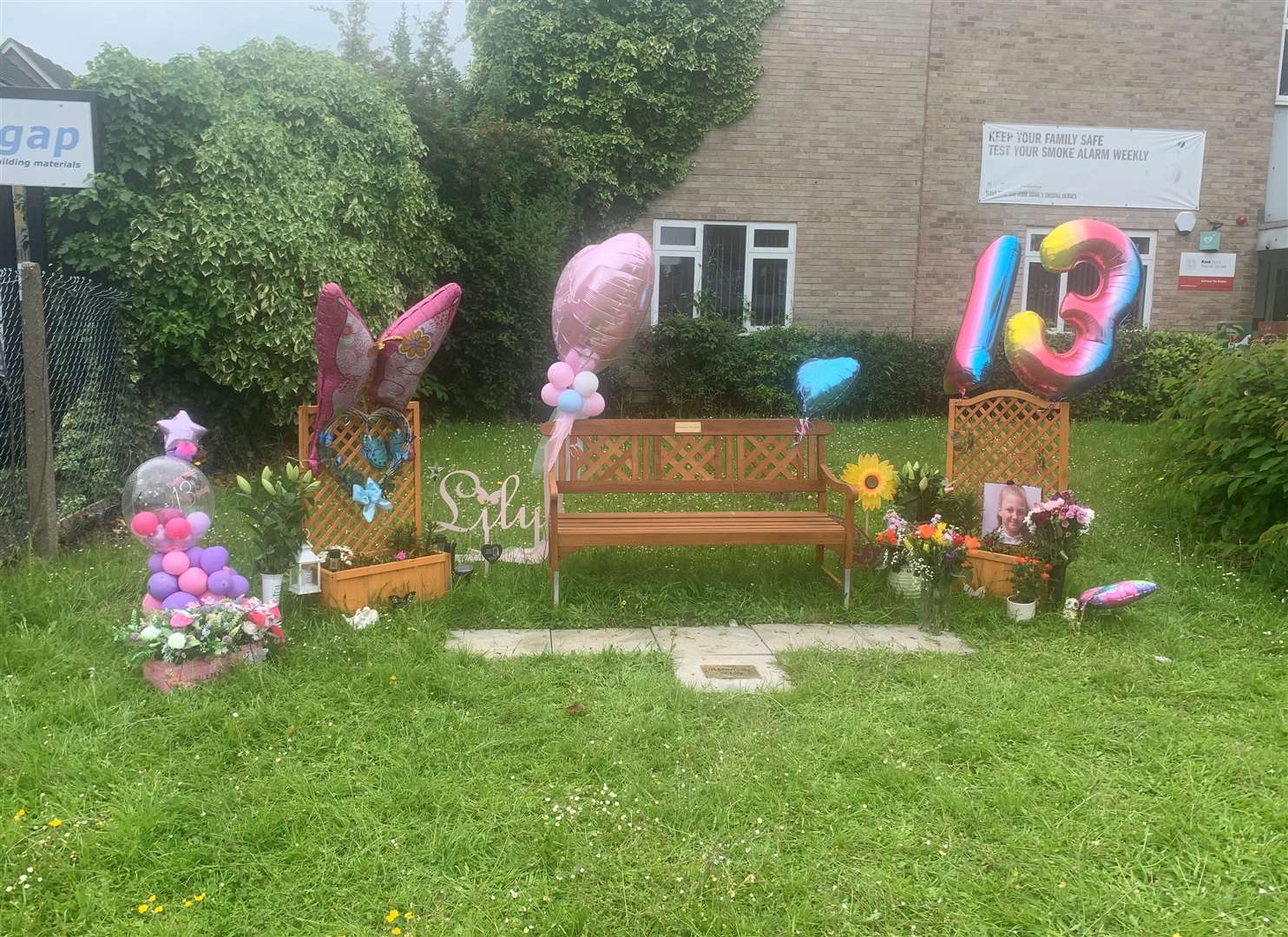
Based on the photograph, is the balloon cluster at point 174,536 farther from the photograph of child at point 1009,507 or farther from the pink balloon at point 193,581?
the photograph of child at point 1009,507

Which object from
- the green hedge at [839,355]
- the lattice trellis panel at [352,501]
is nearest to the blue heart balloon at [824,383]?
the lattice trellis panel at [352,501]

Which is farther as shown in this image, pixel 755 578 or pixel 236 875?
pixel 755 578

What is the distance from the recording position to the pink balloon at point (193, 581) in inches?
159

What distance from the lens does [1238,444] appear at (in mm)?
5668

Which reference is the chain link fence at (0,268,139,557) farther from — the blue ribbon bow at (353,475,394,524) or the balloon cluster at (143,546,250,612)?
the blue ribbon bow at (353,475,394,524)

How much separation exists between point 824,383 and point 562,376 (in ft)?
5.46

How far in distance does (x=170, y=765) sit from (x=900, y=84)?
12772 millimetres

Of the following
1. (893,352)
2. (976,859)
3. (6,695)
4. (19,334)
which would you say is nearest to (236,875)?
(6,695)

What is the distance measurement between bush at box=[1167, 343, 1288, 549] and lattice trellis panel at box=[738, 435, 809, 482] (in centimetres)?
251

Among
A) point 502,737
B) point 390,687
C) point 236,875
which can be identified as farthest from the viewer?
point 390,687

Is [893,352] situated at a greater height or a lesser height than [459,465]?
greater

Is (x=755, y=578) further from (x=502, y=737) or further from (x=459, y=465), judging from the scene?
(x=459, y=465)

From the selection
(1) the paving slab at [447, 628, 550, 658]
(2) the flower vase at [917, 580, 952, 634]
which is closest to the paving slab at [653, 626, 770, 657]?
(1) the paving slab at [447, 628, 550, 658]

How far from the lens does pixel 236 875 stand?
2.70m
